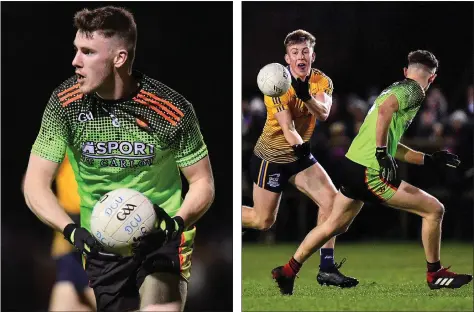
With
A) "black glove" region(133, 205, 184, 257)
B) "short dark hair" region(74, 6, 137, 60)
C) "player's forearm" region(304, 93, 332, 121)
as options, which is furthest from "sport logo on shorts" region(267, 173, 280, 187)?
"short dark hair" region(74, 6, 137, 60)

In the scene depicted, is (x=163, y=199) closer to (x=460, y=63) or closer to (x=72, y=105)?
(x=72, y=105)

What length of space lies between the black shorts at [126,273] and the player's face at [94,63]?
1.22m

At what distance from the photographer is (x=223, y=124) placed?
677cm

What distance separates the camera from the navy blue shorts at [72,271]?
6395mm

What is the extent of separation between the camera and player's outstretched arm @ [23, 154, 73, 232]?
5980mm

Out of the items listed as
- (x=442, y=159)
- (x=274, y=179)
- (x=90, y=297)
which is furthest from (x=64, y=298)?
(x=442, y=159)

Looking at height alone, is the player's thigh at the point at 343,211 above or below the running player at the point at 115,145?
below

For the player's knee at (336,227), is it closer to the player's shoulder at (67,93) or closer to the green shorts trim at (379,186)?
the green shorts trim at (379,186)

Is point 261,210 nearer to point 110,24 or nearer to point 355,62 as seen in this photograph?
point 355,62

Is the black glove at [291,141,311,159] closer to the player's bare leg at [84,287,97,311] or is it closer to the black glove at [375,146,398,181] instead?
the black glove at [375,146,398,181]

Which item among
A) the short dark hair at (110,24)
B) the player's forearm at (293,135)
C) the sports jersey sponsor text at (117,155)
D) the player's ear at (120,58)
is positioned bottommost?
the player's forearm at (293,135)

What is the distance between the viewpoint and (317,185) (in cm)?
706

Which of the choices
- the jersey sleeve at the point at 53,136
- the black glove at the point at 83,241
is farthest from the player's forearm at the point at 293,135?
the black glove at the point at 83,241

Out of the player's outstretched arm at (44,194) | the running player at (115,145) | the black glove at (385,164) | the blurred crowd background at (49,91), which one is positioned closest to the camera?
the player's outstretched arm at (44,194)
